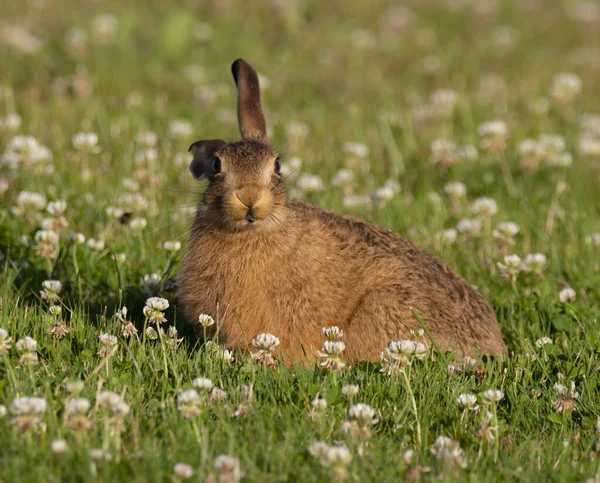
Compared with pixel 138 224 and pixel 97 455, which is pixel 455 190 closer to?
pixel 138 224

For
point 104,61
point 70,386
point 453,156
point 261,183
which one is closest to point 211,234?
point 261,183

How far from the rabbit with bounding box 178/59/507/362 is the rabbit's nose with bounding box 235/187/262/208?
76 millimetres

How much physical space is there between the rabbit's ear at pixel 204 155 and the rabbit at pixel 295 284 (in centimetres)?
4

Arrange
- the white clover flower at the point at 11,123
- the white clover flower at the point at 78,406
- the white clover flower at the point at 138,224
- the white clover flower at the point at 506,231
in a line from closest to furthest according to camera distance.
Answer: the white clover flower at the point at 78,406
the white clover flower at the point at 138,224
the white clover flower at the point at 506,231
the white clover flower at the point at 11,123

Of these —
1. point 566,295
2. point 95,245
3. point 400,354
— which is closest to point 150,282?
point 95,245

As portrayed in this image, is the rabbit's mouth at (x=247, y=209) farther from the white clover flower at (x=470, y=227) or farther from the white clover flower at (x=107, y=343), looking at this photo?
the white clover flower at (x=470, y=227)

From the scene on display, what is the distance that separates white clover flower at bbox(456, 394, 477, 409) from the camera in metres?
4.71

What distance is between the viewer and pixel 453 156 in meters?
9.86

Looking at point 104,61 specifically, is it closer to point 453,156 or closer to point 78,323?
point 453,156

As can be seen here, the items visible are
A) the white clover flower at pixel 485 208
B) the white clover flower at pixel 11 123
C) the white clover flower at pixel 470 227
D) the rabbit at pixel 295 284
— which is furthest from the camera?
the white clover flower at pixel 11 123

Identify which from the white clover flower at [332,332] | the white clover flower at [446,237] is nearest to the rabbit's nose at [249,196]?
the white clover flower at [332,332]

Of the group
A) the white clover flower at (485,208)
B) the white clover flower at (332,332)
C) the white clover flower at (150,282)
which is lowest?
the white clover flower at (332,332)

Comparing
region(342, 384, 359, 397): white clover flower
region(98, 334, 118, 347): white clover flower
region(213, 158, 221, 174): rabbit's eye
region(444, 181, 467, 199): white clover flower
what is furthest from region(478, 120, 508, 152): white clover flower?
region(98, 334, 118, 347): white clover flower

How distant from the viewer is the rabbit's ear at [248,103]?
655 cm
